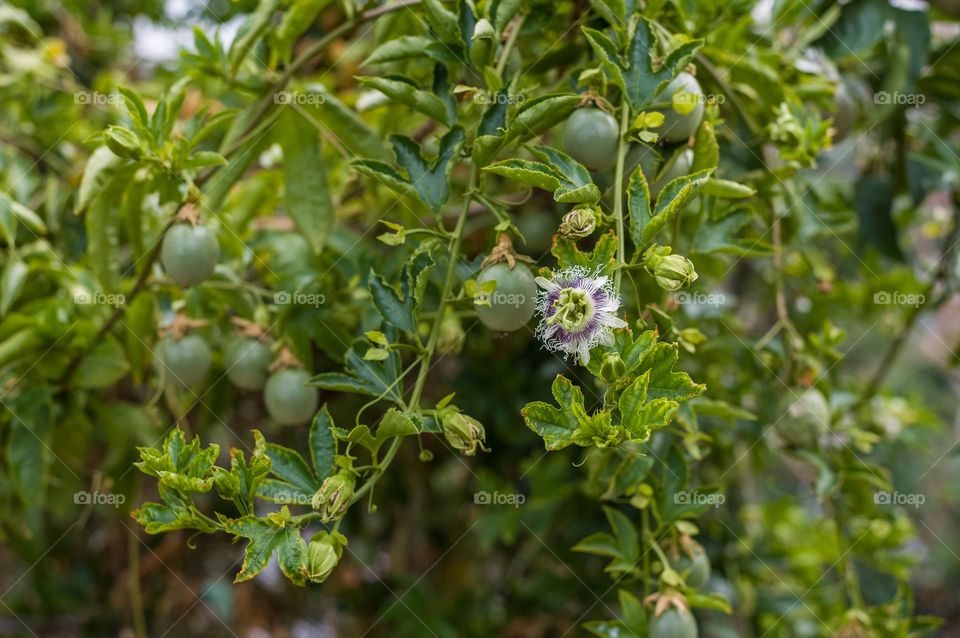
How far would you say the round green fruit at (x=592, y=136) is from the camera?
27.7 inches

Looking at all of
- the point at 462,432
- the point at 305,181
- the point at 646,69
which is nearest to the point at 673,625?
the point at 462,432

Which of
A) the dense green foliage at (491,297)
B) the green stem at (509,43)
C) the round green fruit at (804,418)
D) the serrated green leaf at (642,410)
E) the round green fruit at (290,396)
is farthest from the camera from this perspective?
the round green fruit at (804,418)

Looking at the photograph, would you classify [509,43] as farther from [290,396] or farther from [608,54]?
[290,396]

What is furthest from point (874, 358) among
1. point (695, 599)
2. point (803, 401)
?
point (695, 599)

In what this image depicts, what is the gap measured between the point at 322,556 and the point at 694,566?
395 millimetres

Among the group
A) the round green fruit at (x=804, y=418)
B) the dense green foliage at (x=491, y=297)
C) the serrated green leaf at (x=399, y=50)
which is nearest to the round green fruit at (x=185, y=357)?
the dense green foliage at (x=491, y=297)

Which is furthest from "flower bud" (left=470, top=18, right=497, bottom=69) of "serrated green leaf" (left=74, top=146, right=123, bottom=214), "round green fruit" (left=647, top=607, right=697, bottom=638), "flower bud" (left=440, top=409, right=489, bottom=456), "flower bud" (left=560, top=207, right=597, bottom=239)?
"round green fruit" (left=647, top=607, right=697, bottom=638)

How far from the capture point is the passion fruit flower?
603 millimetres

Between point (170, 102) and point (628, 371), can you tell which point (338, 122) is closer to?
point (170, 102)

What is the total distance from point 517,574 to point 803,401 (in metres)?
0.77

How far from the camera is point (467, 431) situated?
67 centimetres

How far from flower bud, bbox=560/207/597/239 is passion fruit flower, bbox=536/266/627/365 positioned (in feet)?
0.09

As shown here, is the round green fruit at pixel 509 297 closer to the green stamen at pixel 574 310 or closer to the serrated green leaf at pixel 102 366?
the green stamen at pixel 574 310

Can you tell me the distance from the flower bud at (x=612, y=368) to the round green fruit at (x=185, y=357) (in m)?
0.54
